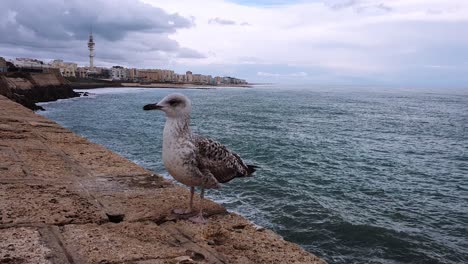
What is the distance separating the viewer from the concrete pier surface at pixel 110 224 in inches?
116

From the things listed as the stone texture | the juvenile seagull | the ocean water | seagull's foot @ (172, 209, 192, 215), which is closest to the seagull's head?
the juvenile seagull

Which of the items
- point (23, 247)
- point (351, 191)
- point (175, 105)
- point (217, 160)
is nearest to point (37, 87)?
point (351, 191)

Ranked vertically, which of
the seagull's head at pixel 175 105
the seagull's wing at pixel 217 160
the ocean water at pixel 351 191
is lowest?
the ocean water at pixel 351 191

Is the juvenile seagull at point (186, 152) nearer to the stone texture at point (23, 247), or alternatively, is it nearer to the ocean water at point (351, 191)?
the stone texture at point (23, 247)

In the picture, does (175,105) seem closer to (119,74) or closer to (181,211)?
(181,211)

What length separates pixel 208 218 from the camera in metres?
3.96

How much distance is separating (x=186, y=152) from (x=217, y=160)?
0.40 metres

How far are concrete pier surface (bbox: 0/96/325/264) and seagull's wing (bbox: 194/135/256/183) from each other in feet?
1.31

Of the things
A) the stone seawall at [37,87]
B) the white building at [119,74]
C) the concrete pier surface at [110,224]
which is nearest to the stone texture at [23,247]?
the concrete pier surface at [110,224]

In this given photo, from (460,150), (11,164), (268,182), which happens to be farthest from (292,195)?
(460,150)

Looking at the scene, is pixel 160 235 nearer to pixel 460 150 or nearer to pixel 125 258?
pixel 125 258

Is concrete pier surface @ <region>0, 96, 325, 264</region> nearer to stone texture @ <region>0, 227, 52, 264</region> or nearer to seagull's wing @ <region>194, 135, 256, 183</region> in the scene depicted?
stone texture @ <region>0, 227, 52, 264</region>

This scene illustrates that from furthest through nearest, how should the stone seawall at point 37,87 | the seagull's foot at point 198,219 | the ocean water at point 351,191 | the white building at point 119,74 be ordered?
the white building at point 119,74 → the stone seawall at point 37,87 → the ocean water at point 351,191 → the seagull's foot at point 198,219

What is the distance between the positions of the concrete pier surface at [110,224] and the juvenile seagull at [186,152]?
33cm
